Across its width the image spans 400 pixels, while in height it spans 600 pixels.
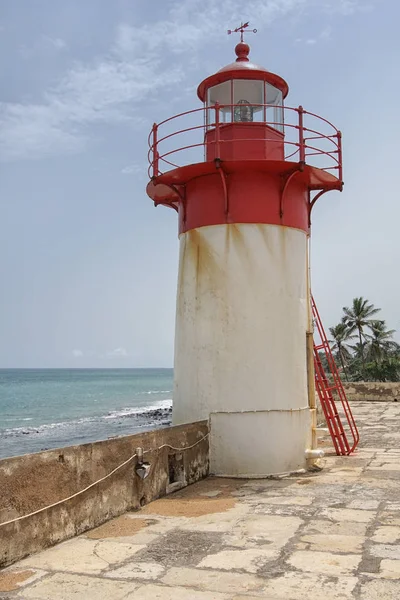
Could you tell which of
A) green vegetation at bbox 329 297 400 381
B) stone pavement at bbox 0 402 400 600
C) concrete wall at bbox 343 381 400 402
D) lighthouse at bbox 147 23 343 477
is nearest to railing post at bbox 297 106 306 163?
lighthouse at bbox 147 23 343 477

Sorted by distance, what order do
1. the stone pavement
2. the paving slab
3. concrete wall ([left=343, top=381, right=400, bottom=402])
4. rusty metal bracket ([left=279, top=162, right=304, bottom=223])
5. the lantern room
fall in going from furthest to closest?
concrete wall ([left=343, top=381, right=400, bottom=402])
the lantern room
rusty metal bracket ([left=279, top=162, right=304, bottom=223])
the stone pavement
the paving slab

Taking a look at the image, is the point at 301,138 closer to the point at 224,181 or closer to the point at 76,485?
the point at 224,181

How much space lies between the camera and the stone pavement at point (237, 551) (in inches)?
185

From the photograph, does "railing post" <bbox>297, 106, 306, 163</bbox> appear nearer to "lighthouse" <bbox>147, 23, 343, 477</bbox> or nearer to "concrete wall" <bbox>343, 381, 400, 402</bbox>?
"lighthouse" <bbox>147, 23, 343, 477</bbox>

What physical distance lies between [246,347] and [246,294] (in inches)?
31.9

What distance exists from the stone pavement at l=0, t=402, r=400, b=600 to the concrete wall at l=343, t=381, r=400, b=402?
50.2ft

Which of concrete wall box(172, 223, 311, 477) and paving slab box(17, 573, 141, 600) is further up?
concrete wall box(172, 223, 311, 477)

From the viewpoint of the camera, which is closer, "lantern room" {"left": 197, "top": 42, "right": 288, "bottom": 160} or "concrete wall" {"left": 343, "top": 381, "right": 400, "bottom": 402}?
"lantern room" {"left": 197, "top": 42, "right": 288, "bottom": 160}

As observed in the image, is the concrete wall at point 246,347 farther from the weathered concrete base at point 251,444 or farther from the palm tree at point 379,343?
the palm tree at point 379,343

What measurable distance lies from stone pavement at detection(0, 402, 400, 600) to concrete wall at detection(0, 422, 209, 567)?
5.6 inches

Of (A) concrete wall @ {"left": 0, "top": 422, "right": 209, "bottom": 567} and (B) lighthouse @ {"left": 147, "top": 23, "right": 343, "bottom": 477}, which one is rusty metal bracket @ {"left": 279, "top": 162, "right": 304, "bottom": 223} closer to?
(B) lighthouse @ {"left": 147, "top": 23, "right": 343, "bottom": 477}

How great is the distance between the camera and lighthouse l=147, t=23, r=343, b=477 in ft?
31.0

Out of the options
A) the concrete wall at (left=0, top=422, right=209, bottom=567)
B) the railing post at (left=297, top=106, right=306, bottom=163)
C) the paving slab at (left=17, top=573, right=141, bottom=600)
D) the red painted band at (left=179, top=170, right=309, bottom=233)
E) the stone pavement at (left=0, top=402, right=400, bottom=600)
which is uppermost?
the railing post at (left=297, top=106, right=306, bottom=163)

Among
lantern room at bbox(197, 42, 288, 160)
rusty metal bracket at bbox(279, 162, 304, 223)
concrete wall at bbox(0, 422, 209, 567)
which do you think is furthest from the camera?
lantern room at bbox(197, 42, 288, 160)
